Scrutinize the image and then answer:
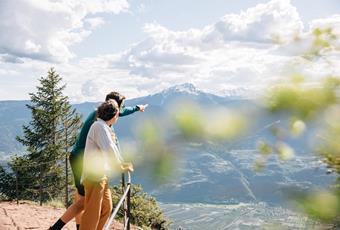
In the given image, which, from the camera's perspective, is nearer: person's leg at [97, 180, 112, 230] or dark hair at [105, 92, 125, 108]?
dark hair at [105, 92, 125, 108]

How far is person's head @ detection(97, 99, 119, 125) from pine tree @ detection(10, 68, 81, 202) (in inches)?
1245

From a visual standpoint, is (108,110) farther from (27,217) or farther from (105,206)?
(27,217)

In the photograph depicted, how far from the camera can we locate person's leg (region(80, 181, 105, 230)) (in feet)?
16.2

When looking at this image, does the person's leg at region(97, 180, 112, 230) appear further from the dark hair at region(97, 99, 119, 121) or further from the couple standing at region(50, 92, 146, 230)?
the dark hair at region(97, 99, 119, 121)

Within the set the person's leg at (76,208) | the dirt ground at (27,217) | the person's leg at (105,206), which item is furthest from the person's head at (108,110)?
the dirt ground at (27,217)

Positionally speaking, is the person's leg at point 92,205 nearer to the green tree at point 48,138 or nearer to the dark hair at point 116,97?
the dark hair at point 116,97

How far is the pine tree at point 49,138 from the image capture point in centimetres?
3656

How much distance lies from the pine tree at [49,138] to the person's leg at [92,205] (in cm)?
3097

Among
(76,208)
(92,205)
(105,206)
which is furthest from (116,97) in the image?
(76,208)

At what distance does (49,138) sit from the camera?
1551 inches

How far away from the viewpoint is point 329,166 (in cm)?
94

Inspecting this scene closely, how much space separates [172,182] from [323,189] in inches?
11.0

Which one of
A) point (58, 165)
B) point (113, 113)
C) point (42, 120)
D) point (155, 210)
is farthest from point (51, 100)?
point (113, 113)

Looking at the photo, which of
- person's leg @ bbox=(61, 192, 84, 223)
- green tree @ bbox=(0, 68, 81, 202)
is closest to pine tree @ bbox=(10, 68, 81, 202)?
green tree @ bbox=(0, 68, 81, 202)
